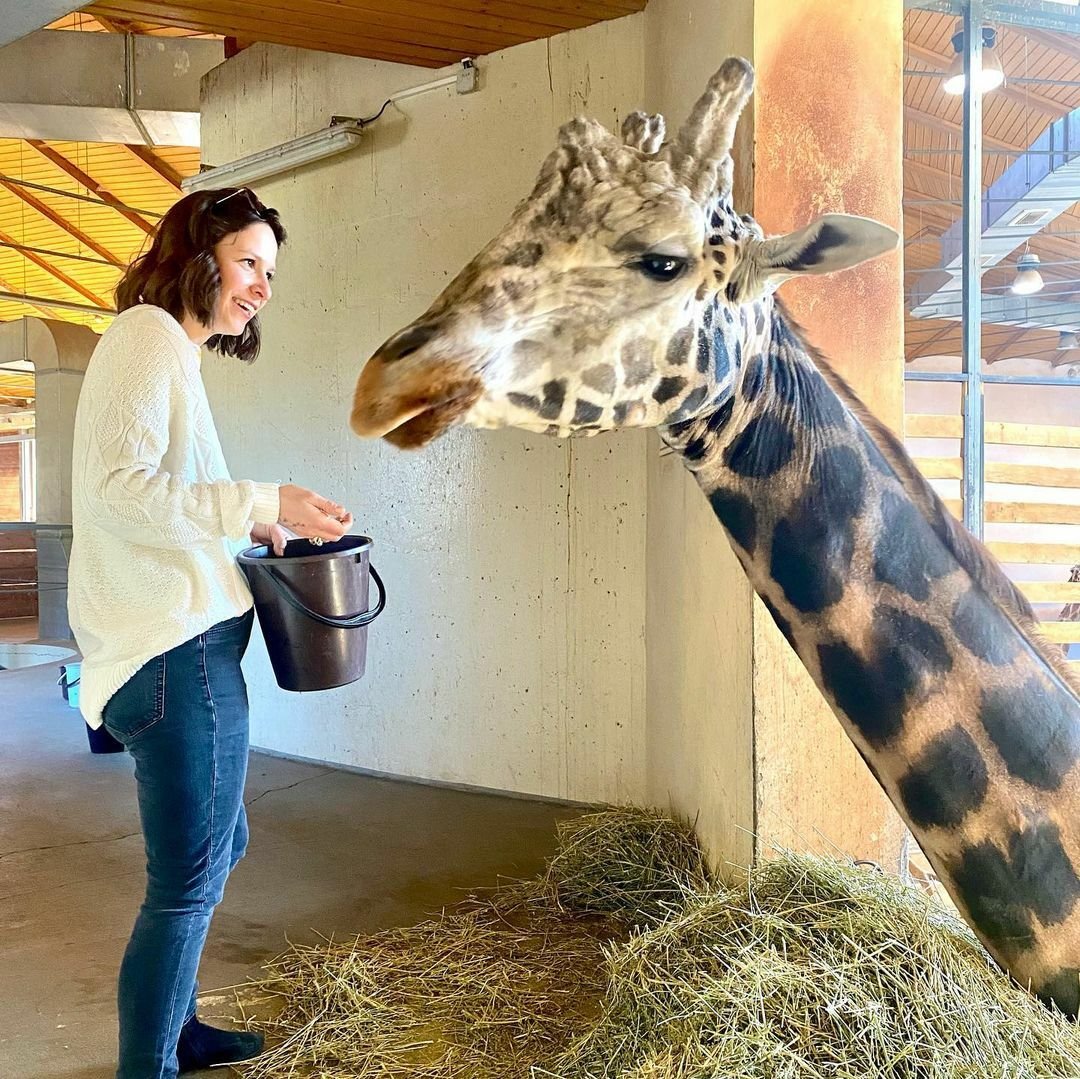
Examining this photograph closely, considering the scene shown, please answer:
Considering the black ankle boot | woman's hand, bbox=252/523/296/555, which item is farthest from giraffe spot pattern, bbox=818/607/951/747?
the black ankle boot

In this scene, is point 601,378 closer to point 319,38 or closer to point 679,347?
point 679,347

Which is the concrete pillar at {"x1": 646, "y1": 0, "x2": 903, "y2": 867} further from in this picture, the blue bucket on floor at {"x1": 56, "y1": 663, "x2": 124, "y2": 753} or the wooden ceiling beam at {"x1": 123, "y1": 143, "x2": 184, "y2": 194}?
the wooden ceiling beam at {"x1": 123, "y1": 143, "x2": 184, "y2": 194}

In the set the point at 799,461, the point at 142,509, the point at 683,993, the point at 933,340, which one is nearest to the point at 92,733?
the point at 142,509

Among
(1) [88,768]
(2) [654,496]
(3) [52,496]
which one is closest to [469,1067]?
(2) [654,496]

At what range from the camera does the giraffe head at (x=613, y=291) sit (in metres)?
0.88

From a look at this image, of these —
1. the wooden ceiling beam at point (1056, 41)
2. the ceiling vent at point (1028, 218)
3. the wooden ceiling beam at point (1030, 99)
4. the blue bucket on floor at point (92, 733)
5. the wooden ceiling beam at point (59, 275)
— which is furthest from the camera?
the wooden ceiling beam at point (59, 275)

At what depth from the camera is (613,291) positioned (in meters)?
0.95

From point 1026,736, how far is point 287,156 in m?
3.74

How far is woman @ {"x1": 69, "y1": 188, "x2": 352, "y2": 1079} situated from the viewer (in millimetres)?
1390

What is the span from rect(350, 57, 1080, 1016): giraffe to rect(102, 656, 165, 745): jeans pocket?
78cm

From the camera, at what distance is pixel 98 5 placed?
3453mm

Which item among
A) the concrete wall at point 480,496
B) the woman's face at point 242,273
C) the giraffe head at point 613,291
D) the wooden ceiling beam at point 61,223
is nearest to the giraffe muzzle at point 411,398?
the giraffe head at point 613,291

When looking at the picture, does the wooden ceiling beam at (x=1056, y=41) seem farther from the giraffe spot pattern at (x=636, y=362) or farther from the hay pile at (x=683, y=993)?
the giraffe spot pattern at (x=636, y=362)

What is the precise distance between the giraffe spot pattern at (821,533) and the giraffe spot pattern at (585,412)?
0.29 metres
